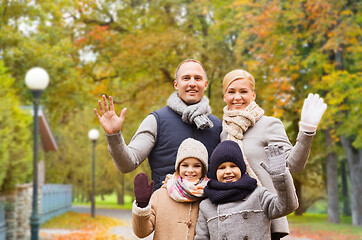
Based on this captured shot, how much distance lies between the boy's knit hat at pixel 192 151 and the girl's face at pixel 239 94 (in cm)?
39

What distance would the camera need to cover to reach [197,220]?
3.25 m

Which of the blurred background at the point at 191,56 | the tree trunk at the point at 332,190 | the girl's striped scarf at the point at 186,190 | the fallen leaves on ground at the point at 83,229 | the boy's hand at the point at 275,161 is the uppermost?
the blurred background at the point at 191,56

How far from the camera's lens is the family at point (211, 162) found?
3.07m

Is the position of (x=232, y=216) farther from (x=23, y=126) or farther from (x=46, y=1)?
(x=46, y=1)

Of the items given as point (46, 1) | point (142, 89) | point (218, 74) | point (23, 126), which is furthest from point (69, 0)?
point (23, 126)

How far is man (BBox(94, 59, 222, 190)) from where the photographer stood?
3566 millimetres

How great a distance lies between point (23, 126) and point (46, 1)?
9166 mm

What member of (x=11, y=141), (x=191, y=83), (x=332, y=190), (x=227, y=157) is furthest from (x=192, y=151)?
(x=332, y=190)

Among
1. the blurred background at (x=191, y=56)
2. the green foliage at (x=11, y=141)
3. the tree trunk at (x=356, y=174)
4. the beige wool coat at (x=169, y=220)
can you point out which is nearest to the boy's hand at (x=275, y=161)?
the beige wool coat at (x=169, y=220)

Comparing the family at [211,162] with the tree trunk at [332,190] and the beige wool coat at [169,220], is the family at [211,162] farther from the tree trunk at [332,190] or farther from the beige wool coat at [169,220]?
the tree trunk at [332,190]

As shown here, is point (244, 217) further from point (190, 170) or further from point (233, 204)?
point (190, 170)

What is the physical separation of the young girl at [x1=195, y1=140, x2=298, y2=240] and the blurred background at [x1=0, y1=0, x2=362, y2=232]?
25.4 feet

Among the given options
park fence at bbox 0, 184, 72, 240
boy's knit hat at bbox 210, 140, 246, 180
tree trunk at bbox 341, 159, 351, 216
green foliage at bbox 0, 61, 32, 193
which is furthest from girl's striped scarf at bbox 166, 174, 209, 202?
tree trunk at bbox 341, 159, 351, 216

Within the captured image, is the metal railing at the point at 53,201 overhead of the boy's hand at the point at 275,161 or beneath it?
beneath
